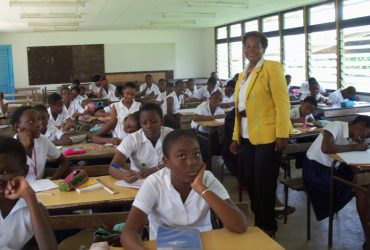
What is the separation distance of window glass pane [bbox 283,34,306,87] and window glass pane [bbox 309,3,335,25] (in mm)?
544

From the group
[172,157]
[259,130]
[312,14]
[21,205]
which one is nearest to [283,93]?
[259,130]

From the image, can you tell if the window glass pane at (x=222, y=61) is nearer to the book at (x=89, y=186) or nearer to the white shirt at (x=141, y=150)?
the white shirt at (x=141, y=150)

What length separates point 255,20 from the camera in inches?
461

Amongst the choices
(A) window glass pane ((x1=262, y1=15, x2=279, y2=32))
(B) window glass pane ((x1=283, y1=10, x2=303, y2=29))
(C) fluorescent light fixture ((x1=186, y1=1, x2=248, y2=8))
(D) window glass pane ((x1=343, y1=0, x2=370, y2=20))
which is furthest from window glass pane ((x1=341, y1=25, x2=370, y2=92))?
(A) window glass pane ((x1=262, y1=15, x2=279, y2=32))

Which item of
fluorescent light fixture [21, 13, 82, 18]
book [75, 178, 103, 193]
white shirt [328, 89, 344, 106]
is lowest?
book [75, 178, 103, 193]

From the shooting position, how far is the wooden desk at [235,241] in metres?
1.54

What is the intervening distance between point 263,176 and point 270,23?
28.5ft

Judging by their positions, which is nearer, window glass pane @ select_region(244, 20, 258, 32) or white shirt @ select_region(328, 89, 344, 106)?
white shirt @ select_region(328, 89, 344, 106)

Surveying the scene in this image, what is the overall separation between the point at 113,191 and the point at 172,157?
0.70 meters

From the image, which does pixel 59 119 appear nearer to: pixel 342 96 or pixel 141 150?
pixel 141 150

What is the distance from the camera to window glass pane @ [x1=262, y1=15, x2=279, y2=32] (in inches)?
417

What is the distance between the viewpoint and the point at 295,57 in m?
9.96

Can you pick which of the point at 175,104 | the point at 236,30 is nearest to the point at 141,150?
the point at 175,104

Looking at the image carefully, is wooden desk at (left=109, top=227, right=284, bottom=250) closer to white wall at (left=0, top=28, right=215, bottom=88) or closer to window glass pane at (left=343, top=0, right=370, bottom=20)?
window glass pane at (left=343, top=0, right=370, bottom=20)
